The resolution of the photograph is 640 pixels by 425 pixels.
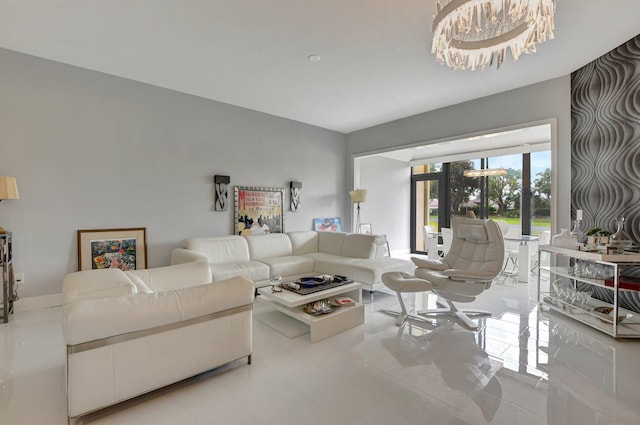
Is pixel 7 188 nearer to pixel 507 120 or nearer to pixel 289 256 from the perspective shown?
pixel 289 256

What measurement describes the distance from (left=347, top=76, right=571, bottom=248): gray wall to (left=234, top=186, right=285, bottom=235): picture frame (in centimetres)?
246

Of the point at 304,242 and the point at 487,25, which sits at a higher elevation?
the point at 487,25

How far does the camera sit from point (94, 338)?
1.63 m

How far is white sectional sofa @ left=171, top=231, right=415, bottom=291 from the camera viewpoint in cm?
405

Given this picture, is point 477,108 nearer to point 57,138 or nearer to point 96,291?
point 96,291

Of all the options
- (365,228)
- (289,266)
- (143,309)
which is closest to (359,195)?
(365,228)

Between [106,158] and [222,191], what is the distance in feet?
5.23

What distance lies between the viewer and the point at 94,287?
1.92 m

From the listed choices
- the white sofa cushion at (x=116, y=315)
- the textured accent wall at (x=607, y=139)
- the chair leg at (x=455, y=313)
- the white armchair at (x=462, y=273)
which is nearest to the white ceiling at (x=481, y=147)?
the textured accent wall at (x=607, y=139)

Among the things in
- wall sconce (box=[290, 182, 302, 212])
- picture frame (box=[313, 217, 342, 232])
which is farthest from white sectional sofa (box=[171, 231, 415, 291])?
picture frame (box=[313, 217, 342, 232])

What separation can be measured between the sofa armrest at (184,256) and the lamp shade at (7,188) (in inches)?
67.5

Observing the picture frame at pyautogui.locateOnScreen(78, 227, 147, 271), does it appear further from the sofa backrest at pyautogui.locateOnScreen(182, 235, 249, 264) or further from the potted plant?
the potted plant

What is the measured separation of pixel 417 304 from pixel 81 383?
3.40 m

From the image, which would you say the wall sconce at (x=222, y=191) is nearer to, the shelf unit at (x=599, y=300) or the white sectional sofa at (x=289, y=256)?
the white sectional sofa at (x=289, y=256)
